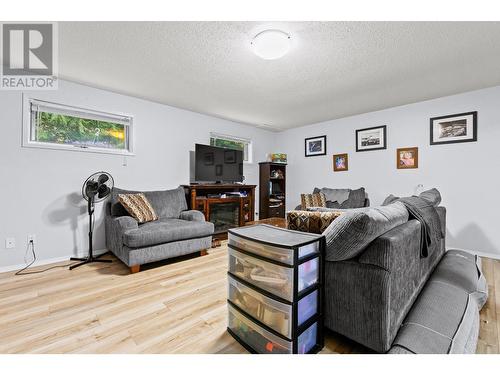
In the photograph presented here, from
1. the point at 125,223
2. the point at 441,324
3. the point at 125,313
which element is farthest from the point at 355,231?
the point at 125,223

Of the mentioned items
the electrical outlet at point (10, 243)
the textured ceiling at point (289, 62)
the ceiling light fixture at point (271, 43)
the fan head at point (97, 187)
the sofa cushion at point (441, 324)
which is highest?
the textured ceiling at point (289, 62)

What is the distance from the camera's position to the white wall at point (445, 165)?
3.10 metres

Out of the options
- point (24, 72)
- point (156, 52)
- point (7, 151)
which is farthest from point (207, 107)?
point (7, 151)

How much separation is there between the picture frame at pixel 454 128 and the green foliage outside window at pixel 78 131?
4.77m

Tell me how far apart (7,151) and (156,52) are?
205 cm

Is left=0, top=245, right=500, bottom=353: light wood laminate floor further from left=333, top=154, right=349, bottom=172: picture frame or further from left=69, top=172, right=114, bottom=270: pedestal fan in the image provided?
left=333, top=154, right=349, bottom=172: picture frame

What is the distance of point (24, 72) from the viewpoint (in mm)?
2648

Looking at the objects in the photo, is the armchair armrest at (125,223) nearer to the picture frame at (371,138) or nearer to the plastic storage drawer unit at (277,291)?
the plastic storage drawer unit at (277,291)

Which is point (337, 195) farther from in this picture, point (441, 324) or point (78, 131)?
point (78, 131)

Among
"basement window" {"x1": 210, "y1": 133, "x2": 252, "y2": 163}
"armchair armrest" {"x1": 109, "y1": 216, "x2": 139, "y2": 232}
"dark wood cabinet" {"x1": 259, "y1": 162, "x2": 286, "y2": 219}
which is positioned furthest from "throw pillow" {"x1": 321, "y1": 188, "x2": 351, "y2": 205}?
"armchair armrest" {"x1": 109, "y1": 216, "x2": 139, "y2": 232}

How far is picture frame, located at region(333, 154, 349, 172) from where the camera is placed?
4.54 meters

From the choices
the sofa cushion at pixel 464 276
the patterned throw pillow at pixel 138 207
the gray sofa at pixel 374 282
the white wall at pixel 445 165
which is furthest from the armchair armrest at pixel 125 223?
the white wall at pixel 445 165

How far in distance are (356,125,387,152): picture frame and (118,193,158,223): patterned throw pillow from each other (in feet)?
12.4
